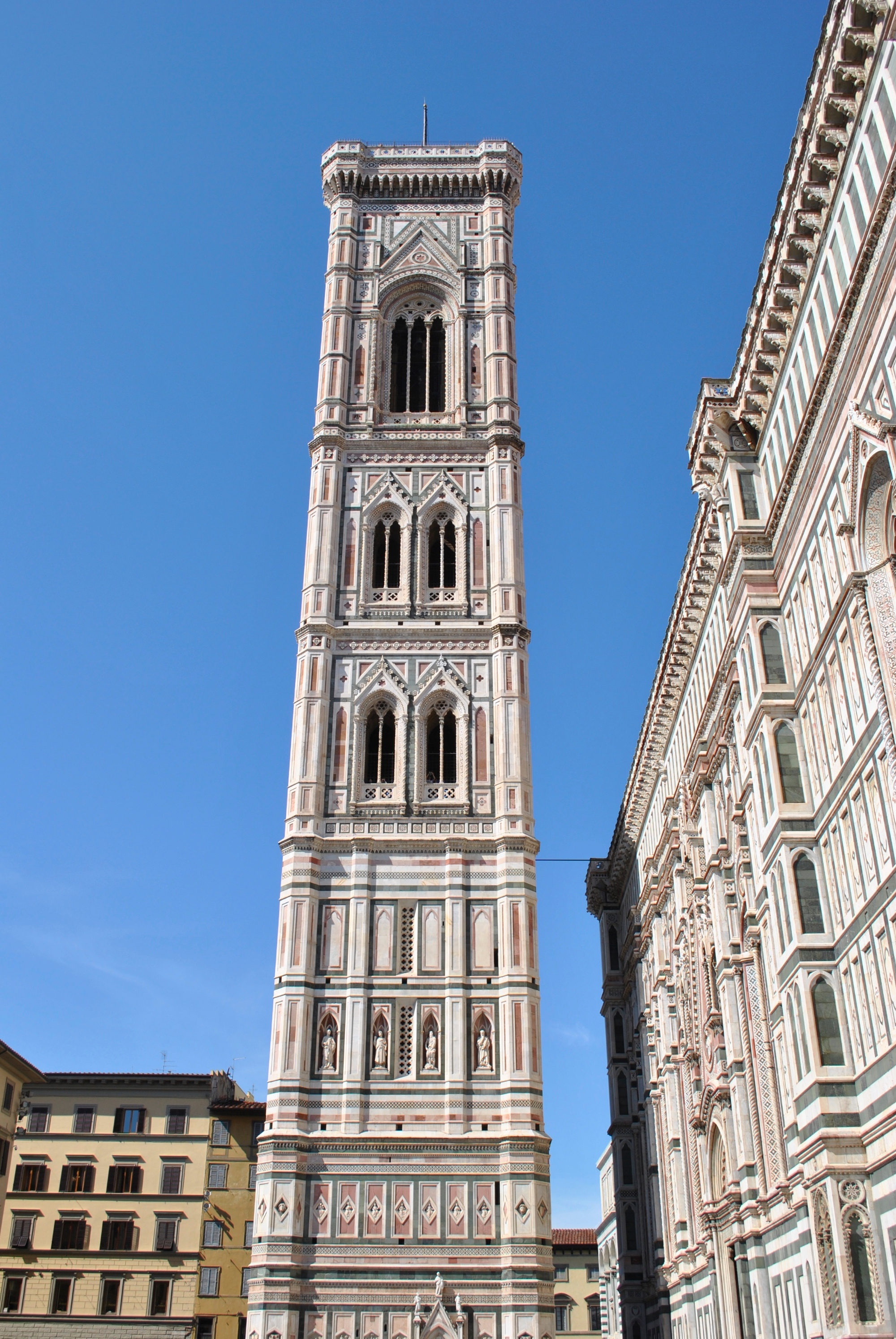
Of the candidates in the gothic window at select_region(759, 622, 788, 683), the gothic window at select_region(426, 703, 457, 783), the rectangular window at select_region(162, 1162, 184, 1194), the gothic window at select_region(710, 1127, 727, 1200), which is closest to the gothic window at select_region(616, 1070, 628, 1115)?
the gothic window at select_region(426, 703, 457, 783)

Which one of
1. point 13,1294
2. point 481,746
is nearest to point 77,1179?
point 13,1294

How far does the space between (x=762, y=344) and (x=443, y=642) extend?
16235 mm

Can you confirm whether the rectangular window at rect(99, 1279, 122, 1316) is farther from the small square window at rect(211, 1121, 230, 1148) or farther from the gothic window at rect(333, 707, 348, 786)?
the gothic window at rect(333, 707, 348, 786)

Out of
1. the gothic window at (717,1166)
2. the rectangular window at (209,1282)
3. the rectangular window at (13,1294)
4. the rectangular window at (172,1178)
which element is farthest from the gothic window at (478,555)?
the rectangular window at (13,1294)

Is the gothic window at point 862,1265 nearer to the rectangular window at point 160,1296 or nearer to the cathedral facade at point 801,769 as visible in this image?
the cathedral facade at point 801,769

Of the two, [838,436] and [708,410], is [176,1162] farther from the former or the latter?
[838,436]

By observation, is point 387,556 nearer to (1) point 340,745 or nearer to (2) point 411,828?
(1) point 340,745

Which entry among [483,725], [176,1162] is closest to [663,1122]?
[483,725]

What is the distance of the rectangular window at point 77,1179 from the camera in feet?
145

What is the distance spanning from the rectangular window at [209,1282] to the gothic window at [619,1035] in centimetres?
1588

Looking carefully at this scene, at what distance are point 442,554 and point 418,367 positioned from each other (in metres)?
7.48

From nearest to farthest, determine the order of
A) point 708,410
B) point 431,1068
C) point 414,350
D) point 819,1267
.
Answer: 1. point 819,1267
2. point 708,410
3. point 431,1068
4. point 414,350

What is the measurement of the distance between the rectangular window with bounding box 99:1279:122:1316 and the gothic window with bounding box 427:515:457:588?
2503cm

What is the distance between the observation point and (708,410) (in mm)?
22812
